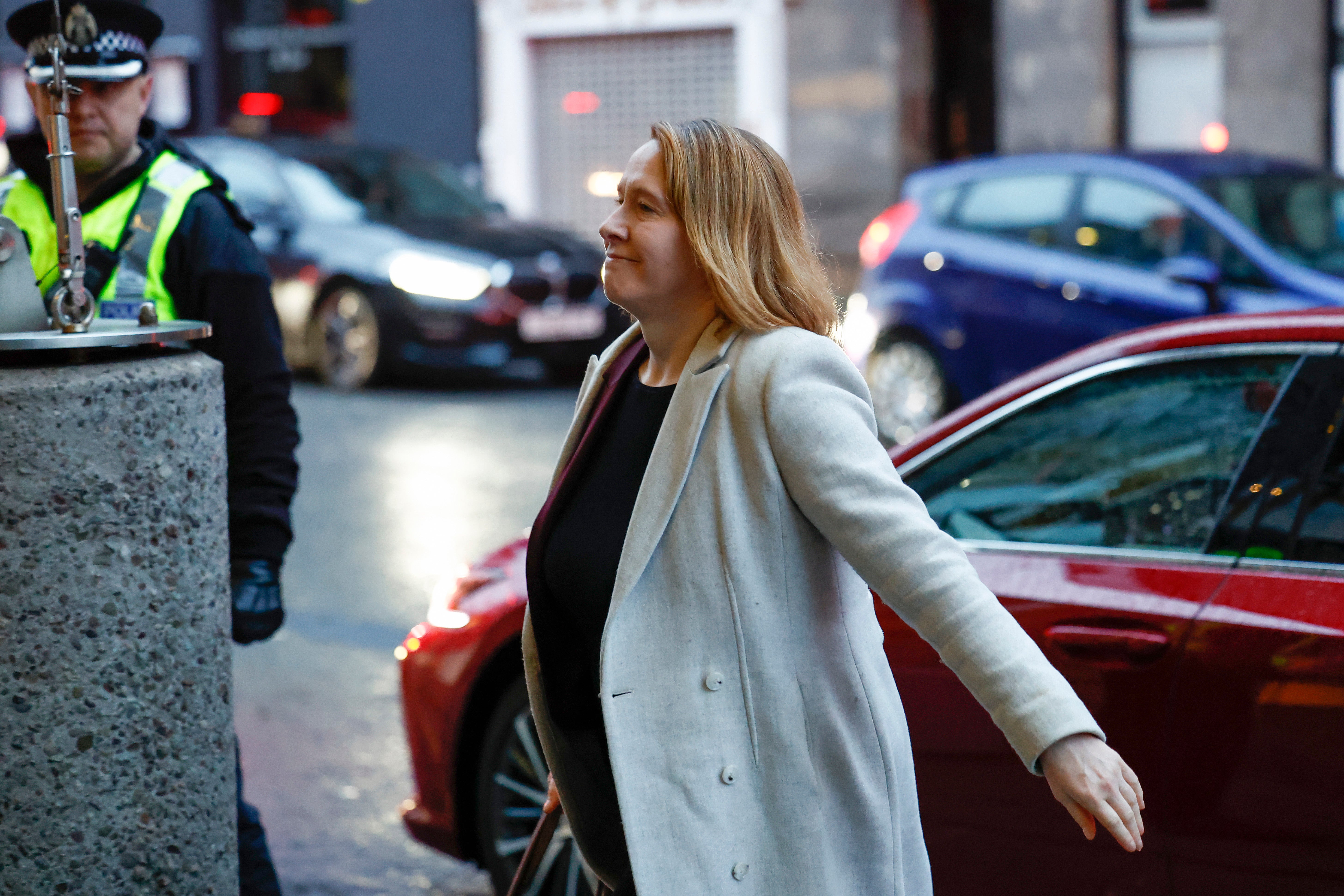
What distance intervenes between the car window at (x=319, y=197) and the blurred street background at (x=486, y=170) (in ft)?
0.08

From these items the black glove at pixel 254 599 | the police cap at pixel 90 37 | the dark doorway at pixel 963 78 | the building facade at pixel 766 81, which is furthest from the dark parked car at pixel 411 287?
the black glove at pixel 254 599

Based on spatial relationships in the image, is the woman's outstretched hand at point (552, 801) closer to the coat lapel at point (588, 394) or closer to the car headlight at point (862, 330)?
the coat lapel at point (588, 394)

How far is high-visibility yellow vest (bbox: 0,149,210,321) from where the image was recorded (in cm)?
315

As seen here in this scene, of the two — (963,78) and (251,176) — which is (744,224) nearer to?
(251,176)

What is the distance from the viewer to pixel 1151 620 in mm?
2951

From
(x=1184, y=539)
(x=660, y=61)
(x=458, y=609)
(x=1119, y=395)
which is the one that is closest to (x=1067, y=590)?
(x=1184, y=539)

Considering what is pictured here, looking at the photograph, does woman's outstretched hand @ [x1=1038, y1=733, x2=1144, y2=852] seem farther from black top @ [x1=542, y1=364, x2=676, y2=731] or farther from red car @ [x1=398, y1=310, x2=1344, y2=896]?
red car @ [x1=398, y1=310, x2=1344, y2=896]

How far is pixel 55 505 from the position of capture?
239 cm

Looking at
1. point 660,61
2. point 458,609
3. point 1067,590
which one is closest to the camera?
point 1067,590

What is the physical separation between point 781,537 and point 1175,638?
3.51 feet

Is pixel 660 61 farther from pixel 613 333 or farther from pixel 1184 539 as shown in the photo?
pixel 1184 539

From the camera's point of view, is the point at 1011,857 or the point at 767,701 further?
the point at 1011,857

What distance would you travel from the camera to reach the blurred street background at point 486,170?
6.01m

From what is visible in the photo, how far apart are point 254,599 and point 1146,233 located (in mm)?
6572
